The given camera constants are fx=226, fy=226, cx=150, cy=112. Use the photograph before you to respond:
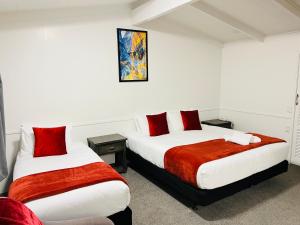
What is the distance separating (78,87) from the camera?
348 centimetres

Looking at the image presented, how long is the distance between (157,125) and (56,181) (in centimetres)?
202

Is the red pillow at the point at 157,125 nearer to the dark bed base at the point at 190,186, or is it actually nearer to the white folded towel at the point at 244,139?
the dark bed base at the point at 190,186

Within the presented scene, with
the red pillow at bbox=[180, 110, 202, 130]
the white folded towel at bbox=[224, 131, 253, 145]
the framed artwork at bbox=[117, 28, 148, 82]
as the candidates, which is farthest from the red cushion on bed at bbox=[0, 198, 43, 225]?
the red pillow at bbox=[180, 110, 202, 130]

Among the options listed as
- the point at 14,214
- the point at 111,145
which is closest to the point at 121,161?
the point at 111,145

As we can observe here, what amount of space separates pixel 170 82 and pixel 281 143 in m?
2.16

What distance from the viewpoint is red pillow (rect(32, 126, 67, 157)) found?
2867mm

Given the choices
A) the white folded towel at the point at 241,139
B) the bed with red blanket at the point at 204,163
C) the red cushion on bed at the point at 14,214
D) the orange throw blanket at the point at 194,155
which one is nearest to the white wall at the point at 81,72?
the bed with red blanket at the point at 204,163

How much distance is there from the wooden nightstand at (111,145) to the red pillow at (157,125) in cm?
52

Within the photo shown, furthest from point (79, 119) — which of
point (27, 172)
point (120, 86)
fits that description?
point (27, 172)

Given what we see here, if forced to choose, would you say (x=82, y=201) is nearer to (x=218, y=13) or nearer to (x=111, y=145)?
(x=111, y=145)

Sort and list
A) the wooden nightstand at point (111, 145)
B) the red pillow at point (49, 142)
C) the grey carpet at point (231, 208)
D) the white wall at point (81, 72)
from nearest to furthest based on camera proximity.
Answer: the grey carpet at point (231, 208), the red pillow at point (49, 142), the white wall at point (81, 72), the wooden nightstand at point (111, 145)

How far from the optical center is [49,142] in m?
2.91

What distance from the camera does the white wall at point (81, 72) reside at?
3027 mm

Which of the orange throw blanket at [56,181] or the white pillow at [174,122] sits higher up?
the white pillow at [174,122]
